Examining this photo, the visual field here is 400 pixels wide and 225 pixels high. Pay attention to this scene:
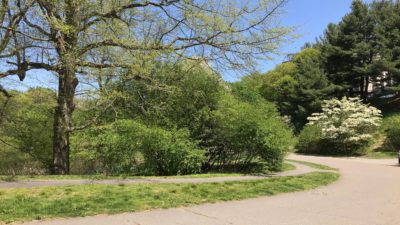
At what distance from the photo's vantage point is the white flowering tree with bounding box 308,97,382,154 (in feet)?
133

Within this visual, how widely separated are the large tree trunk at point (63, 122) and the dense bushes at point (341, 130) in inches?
1144

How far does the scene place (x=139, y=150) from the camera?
17078 mm

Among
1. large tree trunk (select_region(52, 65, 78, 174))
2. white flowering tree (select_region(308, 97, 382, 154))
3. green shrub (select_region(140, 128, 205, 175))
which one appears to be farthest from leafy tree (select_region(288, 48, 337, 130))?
large tree trunk (select_region(52, 65, 78, 174))

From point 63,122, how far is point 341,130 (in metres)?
29.9

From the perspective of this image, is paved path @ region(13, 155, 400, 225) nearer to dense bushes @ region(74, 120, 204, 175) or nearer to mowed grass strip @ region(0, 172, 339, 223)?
mowed grass strip @ region(0, 172, 339, 223)

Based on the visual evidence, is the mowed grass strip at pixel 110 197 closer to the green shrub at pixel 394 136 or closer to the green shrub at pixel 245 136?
the green shrub at pixel 245 136

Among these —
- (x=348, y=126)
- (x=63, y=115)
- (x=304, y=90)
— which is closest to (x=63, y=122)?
(x=63, y=115)

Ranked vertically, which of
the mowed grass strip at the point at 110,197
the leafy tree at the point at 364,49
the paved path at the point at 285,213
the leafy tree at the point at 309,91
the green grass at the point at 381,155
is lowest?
the paved path at the point at 285,213

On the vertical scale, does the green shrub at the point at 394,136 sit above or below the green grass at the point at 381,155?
above

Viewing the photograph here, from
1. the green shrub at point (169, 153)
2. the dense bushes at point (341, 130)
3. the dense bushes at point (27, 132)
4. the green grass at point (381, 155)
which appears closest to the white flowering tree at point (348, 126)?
the dense bushes at point (341, 130)

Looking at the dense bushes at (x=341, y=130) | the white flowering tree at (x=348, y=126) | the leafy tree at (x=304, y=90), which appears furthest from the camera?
the leafy tree at (x=304, y=90)

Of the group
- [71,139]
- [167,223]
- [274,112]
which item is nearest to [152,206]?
[167,223]

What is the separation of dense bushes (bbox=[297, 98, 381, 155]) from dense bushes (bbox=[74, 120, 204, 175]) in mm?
26297

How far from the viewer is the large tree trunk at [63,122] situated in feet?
55.4
